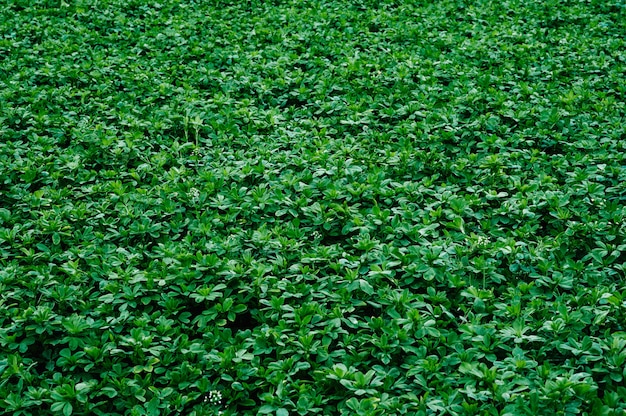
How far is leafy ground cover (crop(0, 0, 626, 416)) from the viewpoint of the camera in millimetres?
2229

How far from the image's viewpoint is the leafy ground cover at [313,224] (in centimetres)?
223

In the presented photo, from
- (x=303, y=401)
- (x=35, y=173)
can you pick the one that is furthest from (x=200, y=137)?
(x=303, y=401)

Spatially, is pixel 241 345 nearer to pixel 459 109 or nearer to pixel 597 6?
pixel 459 109

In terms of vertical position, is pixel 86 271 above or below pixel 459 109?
below

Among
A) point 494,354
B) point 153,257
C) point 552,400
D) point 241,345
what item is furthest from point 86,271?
point 552,400

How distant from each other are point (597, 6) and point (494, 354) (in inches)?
171

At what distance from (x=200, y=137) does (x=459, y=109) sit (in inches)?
59.0

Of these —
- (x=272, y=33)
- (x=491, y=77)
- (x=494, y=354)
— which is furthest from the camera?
(x=272, y=33)

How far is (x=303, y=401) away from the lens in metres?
2.13

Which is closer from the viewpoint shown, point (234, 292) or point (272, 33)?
point (234, 292)

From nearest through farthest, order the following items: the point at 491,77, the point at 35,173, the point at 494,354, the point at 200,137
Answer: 1. the point at 494,354
2. the point at 35,173
3. the point at 200,137
4. the point at 491,77

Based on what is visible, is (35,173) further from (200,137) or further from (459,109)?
(459,109)

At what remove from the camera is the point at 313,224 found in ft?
9.93

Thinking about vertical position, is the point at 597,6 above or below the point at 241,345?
above
